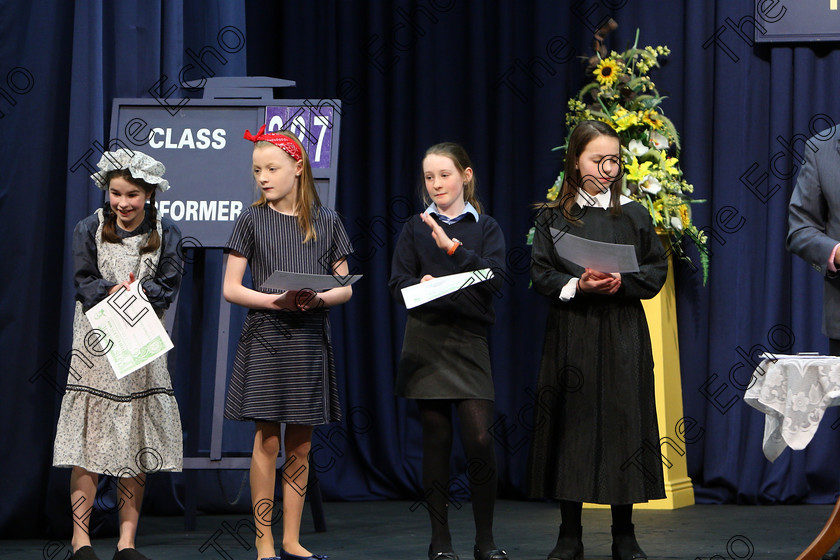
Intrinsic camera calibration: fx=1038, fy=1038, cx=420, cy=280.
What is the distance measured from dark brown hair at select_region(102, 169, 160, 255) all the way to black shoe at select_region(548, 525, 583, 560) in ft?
4.63

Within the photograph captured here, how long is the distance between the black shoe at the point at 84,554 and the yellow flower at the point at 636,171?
238 centimetres

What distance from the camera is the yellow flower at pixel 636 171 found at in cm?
404

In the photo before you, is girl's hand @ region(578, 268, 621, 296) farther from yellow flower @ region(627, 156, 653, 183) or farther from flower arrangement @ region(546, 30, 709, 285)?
yellow flower @ region(627, 156, 653, 183)

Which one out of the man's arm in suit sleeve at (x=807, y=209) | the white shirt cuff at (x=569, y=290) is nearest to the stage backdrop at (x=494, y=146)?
the white shirt cuff at (x=569, y=290)

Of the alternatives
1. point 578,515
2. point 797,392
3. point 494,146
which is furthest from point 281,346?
Result: point 494,146

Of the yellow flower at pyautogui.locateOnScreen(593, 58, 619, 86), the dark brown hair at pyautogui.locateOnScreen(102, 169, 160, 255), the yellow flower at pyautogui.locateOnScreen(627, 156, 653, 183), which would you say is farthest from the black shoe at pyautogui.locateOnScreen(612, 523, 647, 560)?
the yellow flower at pyautogui.locateOnScreen(593, 58, 619, 86)

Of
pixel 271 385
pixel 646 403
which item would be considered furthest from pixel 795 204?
pixel 271 385

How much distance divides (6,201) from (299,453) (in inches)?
57.3

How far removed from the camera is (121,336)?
2.81 metres

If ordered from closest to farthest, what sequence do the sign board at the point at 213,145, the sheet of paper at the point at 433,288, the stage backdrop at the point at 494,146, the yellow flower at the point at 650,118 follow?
the sheet of paper at the point at 433,288
the sign board at the point at 213,145
the stage backdrop at the point at 494,146
the yellow flower at the point at 650,118

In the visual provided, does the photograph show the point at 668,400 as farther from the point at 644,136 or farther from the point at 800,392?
the point at 800,392

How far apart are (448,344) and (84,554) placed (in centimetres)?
116

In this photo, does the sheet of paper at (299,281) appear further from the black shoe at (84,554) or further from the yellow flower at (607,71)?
the yellow flower at (607,71)

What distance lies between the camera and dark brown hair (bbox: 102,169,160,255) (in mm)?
2953
